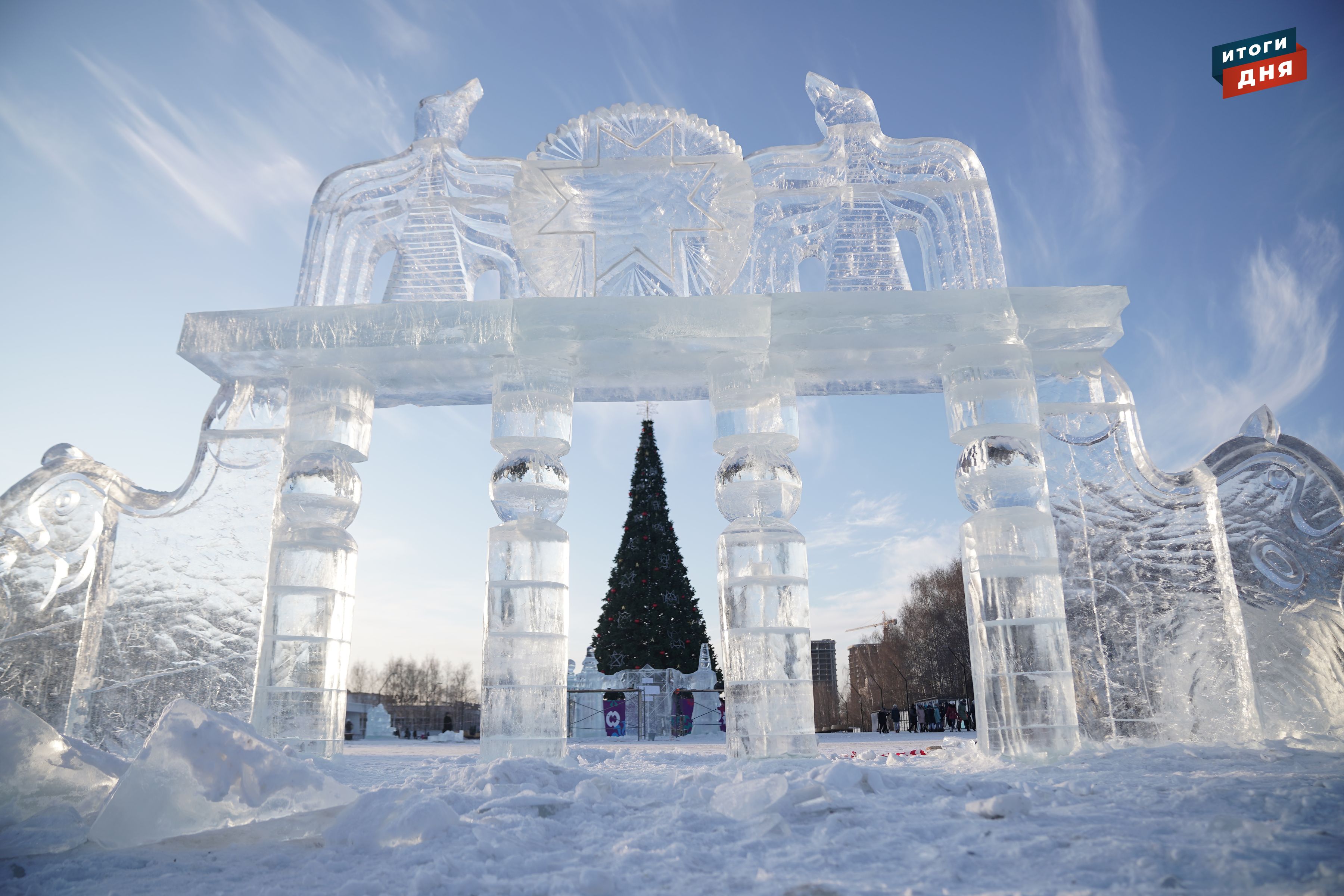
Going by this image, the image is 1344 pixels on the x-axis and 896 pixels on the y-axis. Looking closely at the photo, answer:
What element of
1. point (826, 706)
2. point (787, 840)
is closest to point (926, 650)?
point (826, 706)

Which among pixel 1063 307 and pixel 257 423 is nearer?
pixel 1063 307

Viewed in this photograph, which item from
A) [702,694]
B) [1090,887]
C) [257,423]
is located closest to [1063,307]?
[1090,887]

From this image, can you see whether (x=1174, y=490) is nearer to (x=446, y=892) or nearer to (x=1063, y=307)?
(x=1063, y=307)

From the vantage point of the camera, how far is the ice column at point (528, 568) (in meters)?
5.03

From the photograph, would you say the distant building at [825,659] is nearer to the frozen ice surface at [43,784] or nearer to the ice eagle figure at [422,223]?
the ice eagle figure at [422,223]

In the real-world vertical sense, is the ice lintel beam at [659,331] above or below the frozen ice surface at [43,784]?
above

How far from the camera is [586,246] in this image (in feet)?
19.2

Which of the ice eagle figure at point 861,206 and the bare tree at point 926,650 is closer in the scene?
the ice eagle figure at point 861,206

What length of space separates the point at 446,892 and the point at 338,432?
3706mm

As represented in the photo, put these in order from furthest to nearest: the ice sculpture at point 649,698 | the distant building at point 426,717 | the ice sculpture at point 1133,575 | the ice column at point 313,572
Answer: the distant building at point 426,717 < the ice sculpture at point 649,698 < the ice column at point 313,572 < the ice sculpture at point 1133,575

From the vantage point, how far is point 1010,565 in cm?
489

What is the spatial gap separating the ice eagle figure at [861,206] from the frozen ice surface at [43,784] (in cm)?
447

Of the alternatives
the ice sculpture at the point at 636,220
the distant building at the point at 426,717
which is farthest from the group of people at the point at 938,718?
the ice sculpture at the point at 636,220

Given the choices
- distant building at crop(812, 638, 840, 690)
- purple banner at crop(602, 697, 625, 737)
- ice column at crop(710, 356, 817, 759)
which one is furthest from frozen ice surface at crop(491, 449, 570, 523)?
distant building at crop(812, 638, 840, 690)
